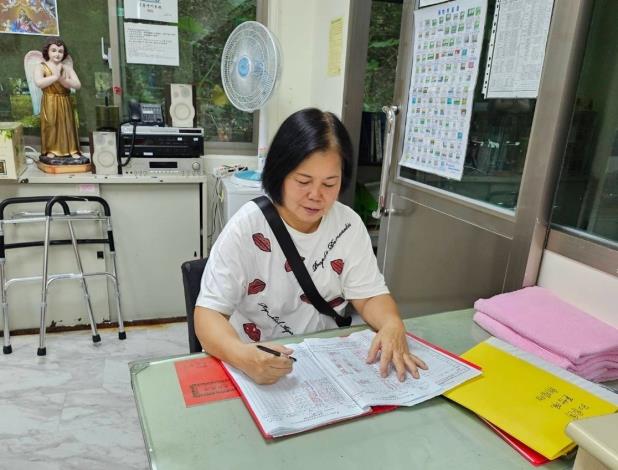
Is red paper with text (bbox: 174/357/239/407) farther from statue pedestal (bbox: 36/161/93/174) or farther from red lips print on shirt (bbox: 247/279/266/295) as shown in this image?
statue pedestal (bbox: 36/161/93/174)

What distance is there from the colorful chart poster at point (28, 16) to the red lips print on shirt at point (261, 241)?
7.02ft

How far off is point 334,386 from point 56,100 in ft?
7.38

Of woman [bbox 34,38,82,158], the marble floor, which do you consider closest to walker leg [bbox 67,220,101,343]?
the marble floor

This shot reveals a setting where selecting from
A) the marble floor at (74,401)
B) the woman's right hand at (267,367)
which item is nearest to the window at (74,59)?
the marble floor at (74,401)

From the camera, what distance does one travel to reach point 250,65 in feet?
7.63

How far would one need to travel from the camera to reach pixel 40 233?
235 centimetres

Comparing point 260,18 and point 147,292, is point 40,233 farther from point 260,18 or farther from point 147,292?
point 260,18

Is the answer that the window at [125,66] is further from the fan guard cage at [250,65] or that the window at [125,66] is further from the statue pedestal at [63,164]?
the fan guard cage at [250,65]

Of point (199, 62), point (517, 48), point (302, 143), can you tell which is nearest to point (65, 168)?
point (199, 62)

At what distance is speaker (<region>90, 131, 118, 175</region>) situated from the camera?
238 cm

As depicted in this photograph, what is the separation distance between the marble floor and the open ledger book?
41.9 inches

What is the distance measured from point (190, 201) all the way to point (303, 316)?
150 cm

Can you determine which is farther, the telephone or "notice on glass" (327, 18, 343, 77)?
the telephone

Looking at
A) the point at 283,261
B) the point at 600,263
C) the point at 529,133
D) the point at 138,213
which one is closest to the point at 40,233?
the point at 138,213
